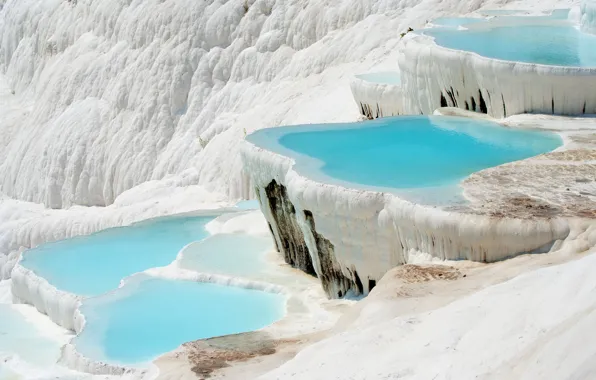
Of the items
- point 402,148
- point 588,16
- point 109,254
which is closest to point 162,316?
point 109,254

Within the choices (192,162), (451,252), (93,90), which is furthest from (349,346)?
(93,90)

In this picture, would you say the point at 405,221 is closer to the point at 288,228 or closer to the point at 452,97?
the point at 288,228

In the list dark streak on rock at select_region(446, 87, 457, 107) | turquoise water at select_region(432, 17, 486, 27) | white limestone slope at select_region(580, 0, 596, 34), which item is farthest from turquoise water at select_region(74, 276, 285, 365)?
turquoise water at select_region(432, 17, 486, 27)

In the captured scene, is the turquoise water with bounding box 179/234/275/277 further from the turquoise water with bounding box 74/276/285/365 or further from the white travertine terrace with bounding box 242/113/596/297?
the white travertine terrace with bounding box 242/113/596/297

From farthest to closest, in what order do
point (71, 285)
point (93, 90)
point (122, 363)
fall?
point (93, 90) → point (71, 285) → point (122, 363)

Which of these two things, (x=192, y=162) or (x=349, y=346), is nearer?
(x=349, y=346)

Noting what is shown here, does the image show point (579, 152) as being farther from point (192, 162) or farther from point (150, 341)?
point (192, 162)
